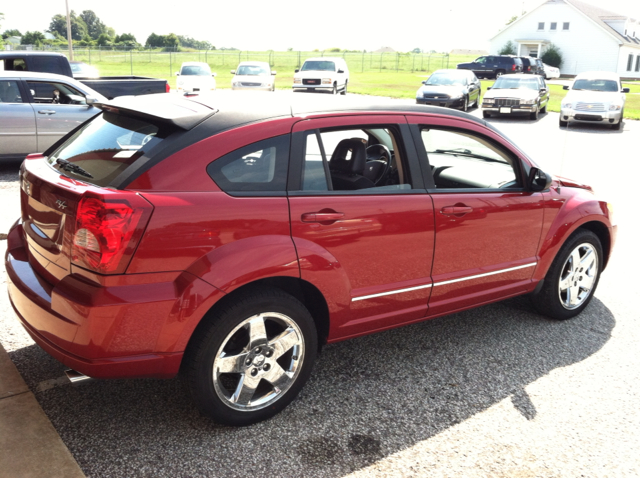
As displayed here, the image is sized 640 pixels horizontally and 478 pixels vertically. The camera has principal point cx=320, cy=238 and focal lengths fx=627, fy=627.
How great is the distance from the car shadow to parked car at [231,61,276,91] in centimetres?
2558

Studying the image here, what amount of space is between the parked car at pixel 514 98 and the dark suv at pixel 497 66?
1080 inches

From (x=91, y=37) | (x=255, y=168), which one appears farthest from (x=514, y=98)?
(x=91, y=37)

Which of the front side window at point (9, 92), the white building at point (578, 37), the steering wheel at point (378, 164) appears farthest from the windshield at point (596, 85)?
the white building at point (578, 37)

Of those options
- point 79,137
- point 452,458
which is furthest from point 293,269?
point 79,137

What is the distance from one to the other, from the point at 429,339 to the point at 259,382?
1.63 metres

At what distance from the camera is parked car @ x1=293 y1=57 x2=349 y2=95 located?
29266 millimetres

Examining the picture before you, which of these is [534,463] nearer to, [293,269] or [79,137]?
[293,269]

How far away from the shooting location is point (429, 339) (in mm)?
4570

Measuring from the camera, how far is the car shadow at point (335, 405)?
3.09 meters

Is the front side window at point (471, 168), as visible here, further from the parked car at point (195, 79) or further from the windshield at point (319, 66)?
the windshield at point (319, 66)

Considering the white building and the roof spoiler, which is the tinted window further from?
the white building

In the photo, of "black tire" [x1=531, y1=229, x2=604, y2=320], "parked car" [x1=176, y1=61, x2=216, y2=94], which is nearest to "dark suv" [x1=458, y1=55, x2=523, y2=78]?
"parked car" [x1=176, y1=61, x2=216, y2=94]

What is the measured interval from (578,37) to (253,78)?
45469 millimetres

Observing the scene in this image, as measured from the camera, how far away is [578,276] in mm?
4973
